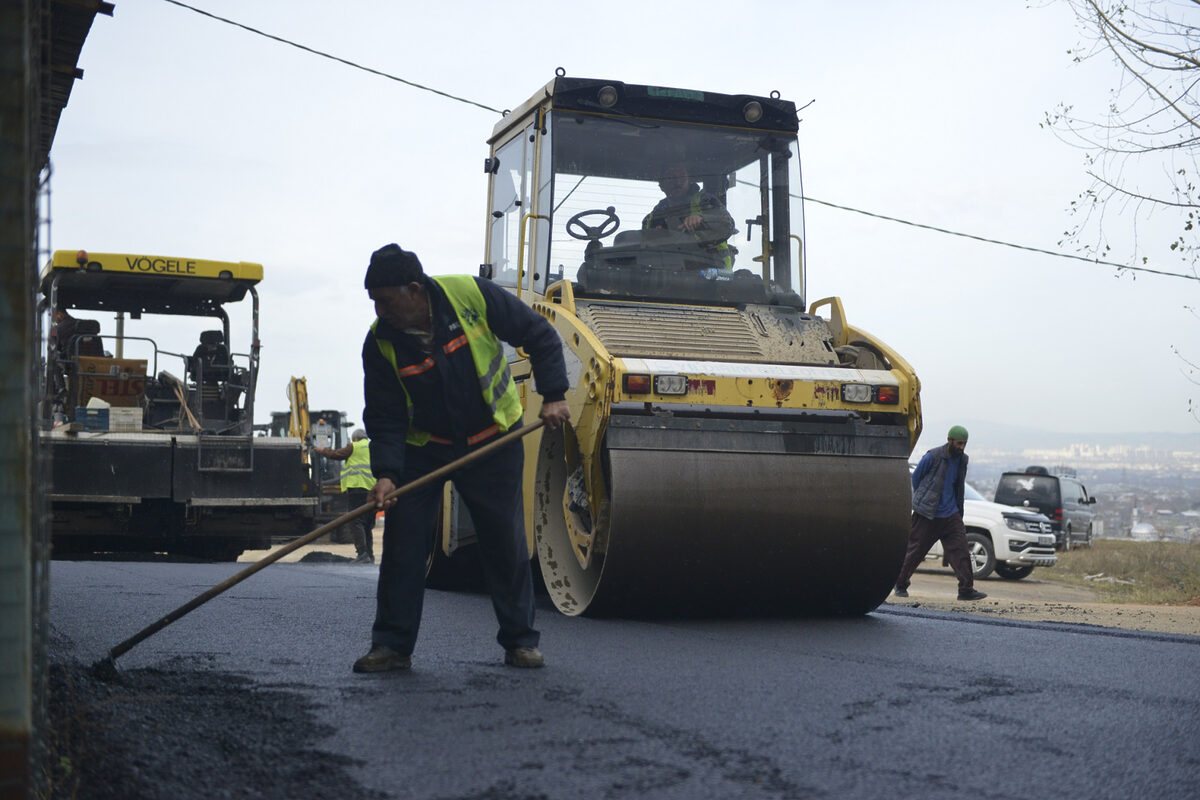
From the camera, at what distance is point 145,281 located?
1308 cm

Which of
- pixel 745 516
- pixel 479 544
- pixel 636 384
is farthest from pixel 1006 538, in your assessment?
pixel 479 544

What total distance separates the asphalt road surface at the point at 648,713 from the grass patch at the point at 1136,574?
844cm

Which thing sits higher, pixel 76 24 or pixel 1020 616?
pixel 76 24

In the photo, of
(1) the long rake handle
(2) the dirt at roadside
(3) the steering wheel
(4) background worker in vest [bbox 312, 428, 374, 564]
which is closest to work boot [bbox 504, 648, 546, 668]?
(1) the long rake handle

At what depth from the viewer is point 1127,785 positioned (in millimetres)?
3182

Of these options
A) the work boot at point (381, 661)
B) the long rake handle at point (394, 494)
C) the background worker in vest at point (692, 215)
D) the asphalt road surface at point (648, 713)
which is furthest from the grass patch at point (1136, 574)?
the work boot at point (381, 661)

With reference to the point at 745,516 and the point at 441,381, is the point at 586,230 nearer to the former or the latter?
the point at 745,516

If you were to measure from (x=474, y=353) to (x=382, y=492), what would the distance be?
598mm

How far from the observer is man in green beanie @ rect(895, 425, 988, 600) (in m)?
10.9

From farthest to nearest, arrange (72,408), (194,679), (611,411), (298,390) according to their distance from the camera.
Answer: (298,390), (72,408), (611,411), (194,679)

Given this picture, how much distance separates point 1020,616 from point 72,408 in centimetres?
863

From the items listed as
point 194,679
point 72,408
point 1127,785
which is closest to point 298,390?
point 72,408

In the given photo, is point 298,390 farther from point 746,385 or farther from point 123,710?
point 123,710

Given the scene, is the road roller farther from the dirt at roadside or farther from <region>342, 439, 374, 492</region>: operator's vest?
<region>342, 439, 374, 492</region>: operator's vest
